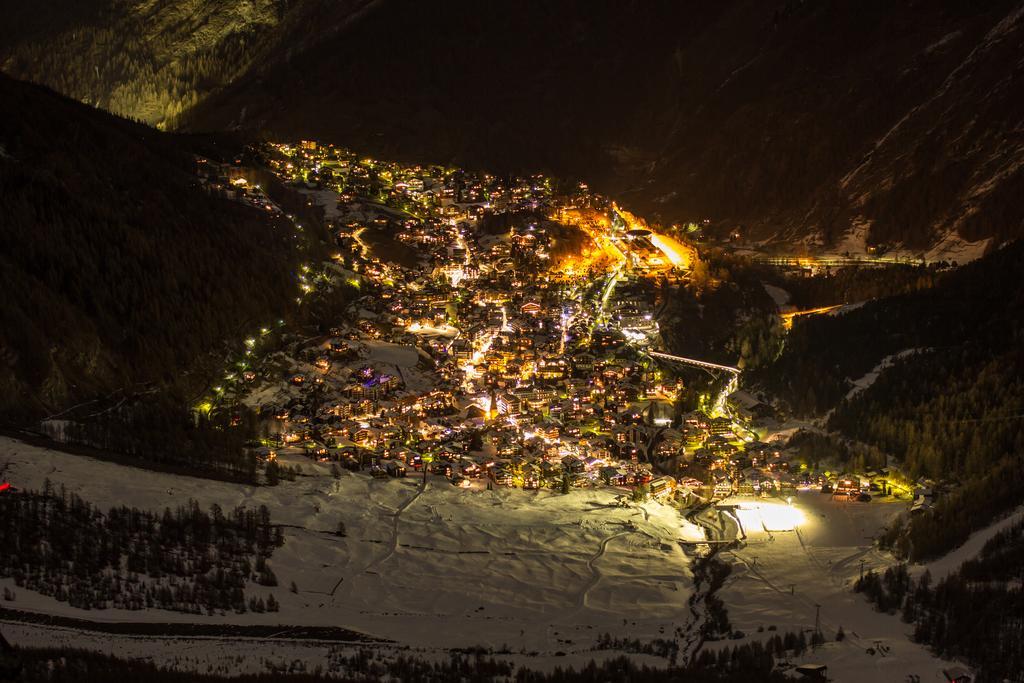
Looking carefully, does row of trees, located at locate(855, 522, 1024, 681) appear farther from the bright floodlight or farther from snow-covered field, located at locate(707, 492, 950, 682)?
the bright floodlight

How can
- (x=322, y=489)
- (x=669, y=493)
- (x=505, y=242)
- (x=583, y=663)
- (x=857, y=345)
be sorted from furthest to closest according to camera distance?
(x=505, y=242) → (x=857, y=345) → (x=669, y=493) → (x=322, y=489) → (x=583, y=663)

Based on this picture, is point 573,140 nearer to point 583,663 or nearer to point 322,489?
point 322,489

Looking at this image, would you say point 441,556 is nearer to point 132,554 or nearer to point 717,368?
point 132,554

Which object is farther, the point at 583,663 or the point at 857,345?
the point at 857,345

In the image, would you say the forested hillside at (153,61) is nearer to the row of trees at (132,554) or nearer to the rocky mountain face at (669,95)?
the rocky mountain face at (669,95)

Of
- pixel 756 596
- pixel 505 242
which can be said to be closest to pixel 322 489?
pixel 756 596

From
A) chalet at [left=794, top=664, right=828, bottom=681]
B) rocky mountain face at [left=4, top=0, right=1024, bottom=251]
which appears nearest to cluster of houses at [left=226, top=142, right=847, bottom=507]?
chalet at [left=794, top=664, right=828, bottom=681]
